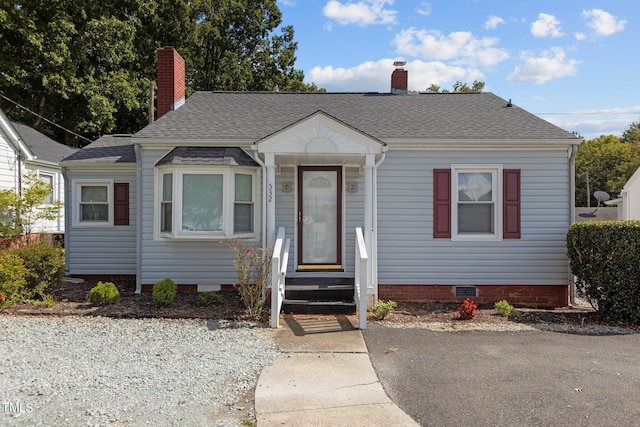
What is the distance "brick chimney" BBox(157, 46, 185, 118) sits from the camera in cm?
1073

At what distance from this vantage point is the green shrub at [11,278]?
7.94 meters

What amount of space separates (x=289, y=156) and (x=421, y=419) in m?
5.45

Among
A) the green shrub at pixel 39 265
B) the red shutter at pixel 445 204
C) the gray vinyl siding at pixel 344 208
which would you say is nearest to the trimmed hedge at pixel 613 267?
the red shutter at pixel 445 204

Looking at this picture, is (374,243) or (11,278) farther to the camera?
(374,243)

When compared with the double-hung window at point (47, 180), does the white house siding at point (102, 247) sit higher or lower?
lower

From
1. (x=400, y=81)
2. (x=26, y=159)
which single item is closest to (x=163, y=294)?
(x=400, y=81)

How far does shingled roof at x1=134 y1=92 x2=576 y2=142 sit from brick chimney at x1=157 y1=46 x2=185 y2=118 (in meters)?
0.36

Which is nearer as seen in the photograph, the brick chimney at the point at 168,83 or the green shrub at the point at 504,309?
the green shrub at the point at 504,309

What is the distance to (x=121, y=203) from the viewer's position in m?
10.7

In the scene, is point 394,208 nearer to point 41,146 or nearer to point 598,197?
point 41,146

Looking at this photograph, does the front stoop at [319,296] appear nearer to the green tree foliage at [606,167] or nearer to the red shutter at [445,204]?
the red shutter at [445,204]

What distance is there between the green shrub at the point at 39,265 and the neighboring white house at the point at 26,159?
693 cm

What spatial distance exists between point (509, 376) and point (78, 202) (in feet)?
32.7

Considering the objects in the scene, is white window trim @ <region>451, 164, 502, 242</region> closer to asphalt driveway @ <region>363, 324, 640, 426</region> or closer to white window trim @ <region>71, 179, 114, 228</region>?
asphalt driveway @ <region>363, 324, 640, 426</region>
